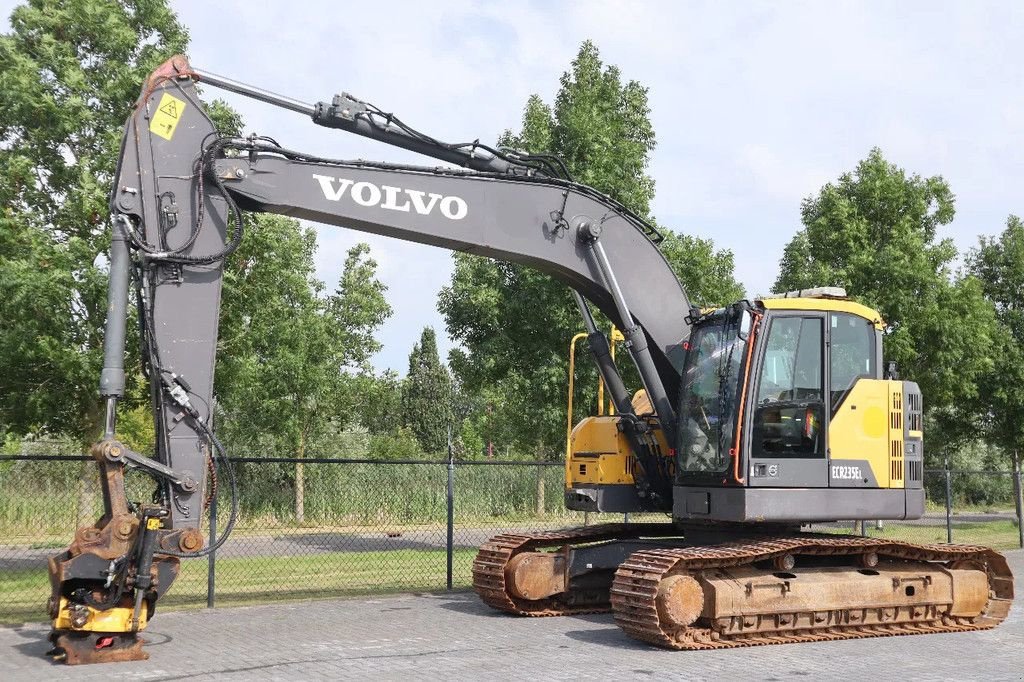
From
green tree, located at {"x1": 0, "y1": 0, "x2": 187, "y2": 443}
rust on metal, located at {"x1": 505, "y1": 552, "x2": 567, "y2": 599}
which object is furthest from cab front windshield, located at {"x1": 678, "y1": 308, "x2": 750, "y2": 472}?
green tree, located at {"x1": 0, "y1": 0, "x2": 187, "y2": 443}

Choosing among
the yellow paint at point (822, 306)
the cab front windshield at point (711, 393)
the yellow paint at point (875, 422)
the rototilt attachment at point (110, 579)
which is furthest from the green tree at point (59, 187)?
the yellow paint at point (875, 422)

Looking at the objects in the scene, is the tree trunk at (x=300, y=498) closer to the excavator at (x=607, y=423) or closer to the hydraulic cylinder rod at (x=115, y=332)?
the excavator at (x=607, y=423)

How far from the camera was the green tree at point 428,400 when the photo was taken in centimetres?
5791

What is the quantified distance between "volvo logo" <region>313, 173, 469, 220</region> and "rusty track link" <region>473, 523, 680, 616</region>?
361cm

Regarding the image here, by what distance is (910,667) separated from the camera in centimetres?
887

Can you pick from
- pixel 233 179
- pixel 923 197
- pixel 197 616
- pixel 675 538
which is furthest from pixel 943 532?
pixel 233 179

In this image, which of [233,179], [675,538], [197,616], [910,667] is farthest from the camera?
[675,538]

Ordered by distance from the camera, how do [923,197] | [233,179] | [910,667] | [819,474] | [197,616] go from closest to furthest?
[910,667], [233,179], [819,474], [197,616], [923,197]

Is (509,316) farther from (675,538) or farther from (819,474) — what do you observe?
(819,474)

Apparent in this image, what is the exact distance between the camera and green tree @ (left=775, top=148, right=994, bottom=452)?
23.1m

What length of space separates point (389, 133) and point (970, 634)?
7.48 m

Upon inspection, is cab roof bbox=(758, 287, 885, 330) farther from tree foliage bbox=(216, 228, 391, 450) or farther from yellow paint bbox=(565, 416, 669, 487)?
tree foliage bbox=(216, 228, 391, 450)

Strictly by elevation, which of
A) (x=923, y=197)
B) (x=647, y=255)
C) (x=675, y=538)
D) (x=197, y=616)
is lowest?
(x=197, y=616)

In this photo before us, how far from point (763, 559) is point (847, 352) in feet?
7.13
